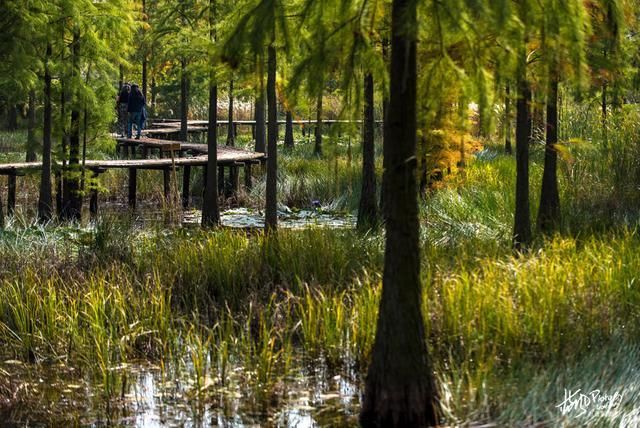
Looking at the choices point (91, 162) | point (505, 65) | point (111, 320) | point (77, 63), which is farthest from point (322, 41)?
point (91, 162)

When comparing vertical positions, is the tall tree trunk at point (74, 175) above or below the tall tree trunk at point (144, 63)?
below

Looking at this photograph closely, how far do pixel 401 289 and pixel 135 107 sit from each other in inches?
812

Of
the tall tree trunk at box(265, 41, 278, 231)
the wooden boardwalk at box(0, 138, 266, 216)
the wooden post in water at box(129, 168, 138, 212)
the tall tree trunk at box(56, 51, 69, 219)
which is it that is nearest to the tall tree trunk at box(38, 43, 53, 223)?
the tall tree trunk at box(56, 51, 69, 219)

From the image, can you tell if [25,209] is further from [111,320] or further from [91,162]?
[111,320]

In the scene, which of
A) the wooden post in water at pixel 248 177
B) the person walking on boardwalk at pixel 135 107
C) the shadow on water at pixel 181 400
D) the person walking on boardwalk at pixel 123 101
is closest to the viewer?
the shadow on water at pixel 181 400

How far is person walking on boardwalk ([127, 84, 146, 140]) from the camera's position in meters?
25.4

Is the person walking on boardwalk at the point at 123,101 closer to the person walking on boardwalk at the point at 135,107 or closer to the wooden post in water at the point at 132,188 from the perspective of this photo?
the person walking on boardwalk at the point at 135,107

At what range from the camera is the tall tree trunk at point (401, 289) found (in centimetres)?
608

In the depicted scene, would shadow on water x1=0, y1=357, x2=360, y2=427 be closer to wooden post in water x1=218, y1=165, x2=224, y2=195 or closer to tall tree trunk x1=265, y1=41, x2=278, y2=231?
tall tree trunk x1=265, y1=41, x2=278, y2=231

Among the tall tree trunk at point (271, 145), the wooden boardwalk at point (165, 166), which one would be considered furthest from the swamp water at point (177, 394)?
the wooden boardwalk at point (165, 166)

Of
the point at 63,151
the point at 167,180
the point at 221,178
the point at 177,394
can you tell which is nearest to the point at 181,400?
the point at 177,394

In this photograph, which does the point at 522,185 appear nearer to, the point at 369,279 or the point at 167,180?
the point at 369,279

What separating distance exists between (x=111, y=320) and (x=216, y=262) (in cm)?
202

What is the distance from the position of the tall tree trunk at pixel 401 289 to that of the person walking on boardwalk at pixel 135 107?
19966 mm
